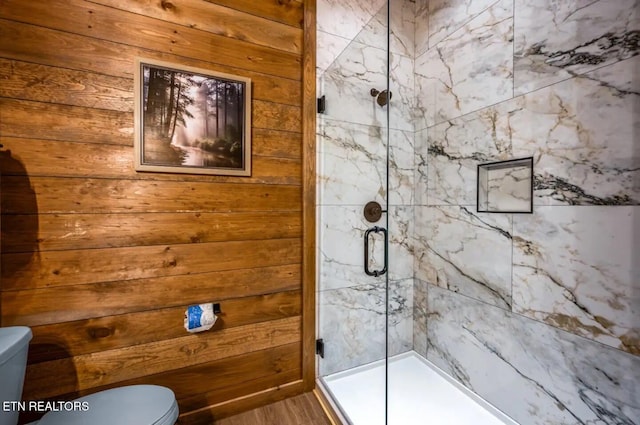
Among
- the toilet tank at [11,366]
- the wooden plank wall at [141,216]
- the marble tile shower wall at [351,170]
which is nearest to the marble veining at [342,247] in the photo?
the marble tile shower wall at [351,170]

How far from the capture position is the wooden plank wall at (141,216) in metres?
1.19

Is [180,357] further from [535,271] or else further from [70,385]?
[535,271]

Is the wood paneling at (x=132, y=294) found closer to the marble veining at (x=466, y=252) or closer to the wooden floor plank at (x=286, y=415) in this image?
the wooden floor plank at (x=286, y=415)

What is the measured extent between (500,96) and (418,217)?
952 mm

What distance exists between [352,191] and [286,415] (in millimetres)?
1472

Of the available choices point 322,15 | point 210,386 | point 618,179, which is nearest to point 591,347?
point 618,179

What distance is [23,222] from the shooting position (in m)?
1.18

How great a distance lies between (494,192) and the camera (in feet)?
5.22

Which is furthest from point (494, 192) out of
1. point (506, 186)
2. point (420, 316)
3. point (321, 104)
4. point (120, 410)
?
point (120, 410)

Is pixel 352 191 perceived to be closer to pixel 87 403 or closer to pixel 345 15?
pixel 345 15

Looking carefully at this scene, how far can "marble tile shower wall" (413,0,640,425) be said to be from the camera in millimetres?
1075

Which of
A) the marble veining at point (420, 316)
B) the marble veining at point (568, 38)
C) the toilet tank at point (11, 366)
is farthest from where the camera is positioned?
the marble veining at point (420, 316)

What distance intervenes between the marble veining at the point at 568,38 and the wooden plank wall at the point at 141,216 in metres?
1.28

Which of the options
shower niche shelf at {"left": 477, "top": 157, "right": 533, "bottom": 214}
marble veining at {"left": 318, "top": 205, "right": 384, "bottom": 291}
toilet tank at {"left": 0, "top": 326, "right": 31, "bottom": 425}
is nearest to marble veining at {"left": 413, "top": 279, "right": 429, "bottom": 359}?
marble veining at {"left": 318, "top": 205, "right": 384, "bottom": 291}
